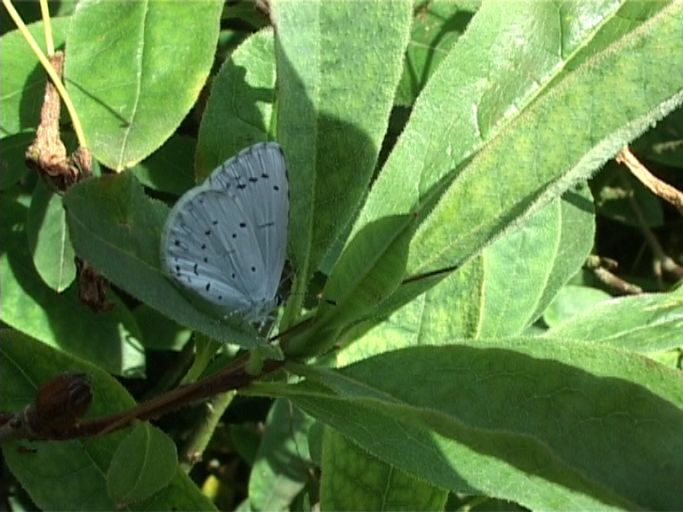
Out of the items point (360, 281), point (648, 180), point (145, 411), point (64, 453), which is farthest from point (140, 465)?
point (648, 180)

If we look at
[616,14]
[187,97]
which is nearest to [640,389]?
[616,14]

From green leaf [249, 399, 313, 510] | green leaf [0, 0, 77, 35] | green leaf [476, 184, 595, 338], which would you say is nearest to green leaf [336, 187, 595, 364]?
green leaf [476, 184, 595, 338]

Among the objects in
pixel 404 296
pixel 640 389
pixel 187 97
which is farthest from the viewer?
pixel 187 97

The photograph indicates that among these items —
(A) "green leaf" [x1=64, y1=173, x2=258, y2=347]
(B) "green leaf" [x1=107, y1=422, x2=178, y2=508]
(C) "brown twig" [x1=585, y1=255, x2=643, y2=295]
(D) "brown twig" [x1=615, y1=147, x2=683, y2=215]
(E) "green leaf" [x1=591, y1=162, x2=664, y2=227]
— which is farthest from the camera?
(E) "green leaf" [x1=591, y1=162, x2=664, y2=227]

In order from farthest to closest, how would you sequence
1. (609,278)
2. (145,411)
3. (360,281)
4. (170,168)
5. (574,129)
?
(609,278), (170,168), (145,411), (360,281), (574,129)

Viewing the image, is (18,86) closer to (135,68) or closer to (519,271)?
(135,68)

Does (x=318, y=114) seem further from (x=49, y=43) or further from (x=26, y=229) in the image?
(x=26, y=229)

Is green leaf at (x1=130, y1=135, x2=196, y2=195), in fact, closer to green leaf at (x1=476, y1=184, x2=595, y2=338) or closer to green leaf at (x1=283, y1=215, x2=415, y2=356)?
green leaf at (x1=476, y1=184, x2=595, y2=338)
